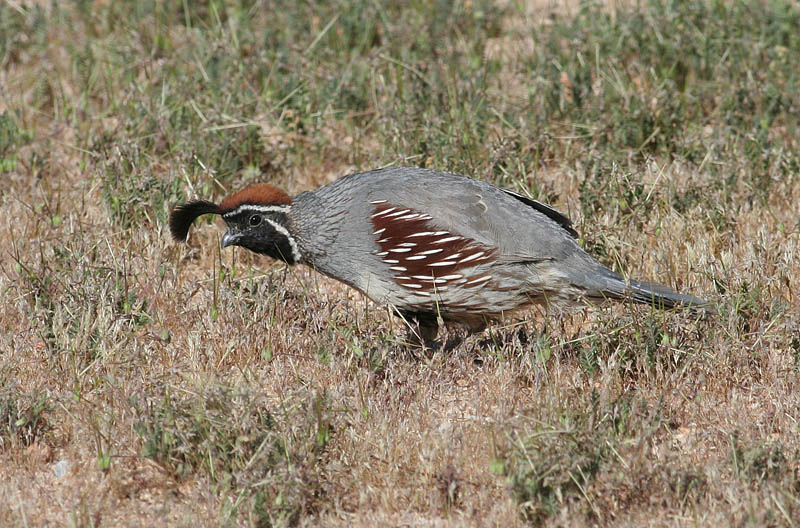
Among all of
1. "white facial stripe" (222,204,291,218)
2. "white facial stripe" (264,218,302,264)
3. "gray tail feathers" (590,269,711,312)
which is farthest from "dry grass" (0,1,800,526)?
"white facial stripe" (222,204,291,218)

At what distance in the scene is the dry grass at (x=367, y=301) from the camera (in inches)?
170

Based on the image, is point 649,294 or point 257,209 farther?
point 257,209

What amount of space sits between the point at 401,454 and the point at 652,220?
106 inches

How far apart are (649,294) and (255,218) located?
2.10m

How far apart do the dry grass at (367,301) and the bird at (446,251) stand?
0.53 ft

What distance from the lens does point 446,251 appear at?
5457 mm

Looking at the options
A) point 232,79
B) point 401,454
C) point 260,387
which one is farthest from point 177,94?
point 401,454

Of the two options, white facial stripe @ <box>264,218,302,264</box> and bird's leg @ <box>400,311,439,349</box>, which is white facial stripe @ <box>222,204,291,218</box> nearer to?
white facial stripe @ <box>264,218,302,264</box>

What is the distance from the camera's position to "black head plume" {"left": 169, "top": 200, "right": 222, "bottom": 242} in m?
5.79

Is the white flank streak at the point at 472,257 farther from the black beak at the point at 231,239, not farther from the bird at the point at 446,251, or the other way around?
the black beak at the point at 231,239

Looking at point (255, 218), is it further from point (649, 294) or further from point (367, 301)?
point (649, 294)

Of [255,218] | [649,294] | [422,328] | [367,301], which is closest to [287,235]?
[255,218]

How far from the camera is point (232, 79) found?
7.91 m

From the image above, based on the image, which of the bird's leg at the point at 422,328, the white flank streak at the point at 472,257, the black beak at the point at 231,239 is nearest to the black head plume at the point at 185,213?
the black beak at the point at 231,239
